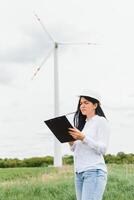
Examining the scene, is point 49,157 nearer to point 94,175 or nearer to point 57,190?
point 57,190

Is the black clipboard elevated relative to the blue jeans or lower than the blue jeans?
elevated

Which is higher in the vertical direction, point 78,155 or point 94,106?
point 94,106

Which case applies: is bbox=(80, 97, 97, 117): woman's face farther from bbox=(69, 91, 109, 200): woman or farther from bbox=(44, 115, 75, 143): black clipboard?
bbox=(44, 115, 75, 143): black clipboard

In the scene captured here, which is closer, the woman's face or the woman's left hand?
the woman's left hand

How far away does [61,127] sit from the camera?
5.41 metres

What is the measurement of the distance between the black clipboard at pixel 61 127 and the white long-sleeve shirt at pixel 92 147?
0.35ft

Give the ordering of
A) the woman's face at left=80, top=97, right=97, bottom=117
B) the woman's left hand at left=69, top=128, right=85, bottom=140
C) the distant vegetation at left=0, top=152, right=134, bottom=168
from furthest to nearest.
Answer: the distant vegetation at left=0, top=152, right=134, bottom=168, the woman's face at left=80, top=97, right=97, bottom=117, the woman's left hand at left=69, top=128, right=85, bottom=140

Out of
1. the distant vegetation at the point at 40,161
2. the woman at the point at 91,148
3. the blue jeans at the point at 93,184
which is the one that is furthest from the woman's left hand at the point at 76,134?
the distant vegetation at the point at 40,161

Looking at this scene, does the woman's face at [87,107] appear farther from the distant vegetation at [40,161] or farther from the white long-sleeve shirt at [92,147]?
the distant vegetation at [40,161]

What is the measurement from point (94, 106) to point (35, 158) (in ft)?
67.9

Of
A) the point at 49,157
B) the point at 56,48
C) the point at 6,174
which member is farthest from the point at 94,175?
the point at 49,157

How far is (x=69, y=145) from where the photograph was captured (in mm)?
5520

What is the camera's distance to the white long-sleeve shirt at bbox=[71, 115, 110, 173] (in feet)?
17.5

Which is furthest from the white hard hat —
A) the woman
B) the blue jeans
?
the blue jeans
